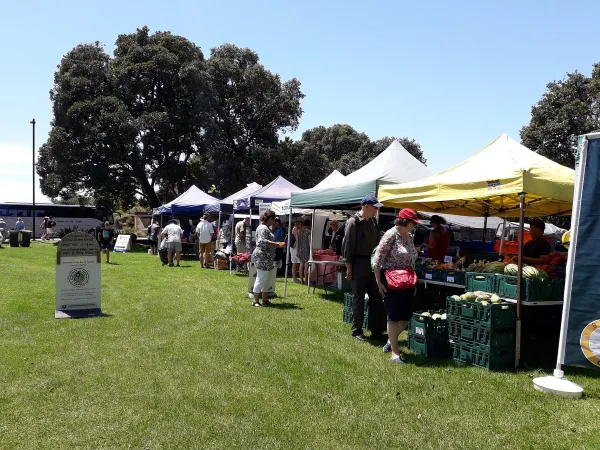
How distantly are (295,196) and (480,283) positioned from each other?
562 cm

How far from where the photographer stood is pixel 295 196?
11523 millimetres

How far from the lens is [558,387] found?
502cm

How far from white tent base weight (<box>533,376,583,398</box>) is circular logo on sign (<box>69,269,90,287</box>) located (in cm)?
699

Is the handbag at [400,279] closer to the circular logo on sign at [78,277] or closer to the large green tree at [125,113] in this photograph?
the circular logo on sign at [78,277]

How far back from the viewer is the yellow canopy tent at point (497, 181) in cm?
619

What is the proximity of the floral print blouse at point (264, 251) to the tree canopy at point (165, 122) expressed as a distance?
21014mm

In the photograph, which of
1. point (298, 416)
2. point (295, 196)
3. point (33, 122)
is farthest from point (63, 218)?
point (298, 416)

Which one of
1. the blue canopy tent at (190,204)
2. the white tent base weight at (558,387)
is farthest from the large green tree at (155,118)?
the white tent base weight at (558,387)

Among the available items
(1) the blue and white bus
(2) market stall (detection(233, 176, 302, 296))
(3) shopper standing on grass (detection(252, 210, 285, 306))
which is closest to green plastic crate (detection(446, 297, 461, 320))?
(3) shopper standing on grass (detection(252, 210, 285, 306))

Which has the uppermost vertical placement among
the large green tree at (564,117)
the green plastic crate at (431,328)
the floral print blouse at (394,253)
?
the large green tree at (564,117)

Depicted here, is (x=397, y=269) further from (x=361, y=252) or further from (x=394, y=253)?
(x=361, y=252)

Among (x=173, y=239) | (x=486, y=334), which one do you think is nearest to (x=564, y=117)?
(x=173, y=239)

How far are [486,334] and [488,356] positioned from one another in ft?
0.79

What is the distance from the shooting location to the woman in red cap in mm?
5926
